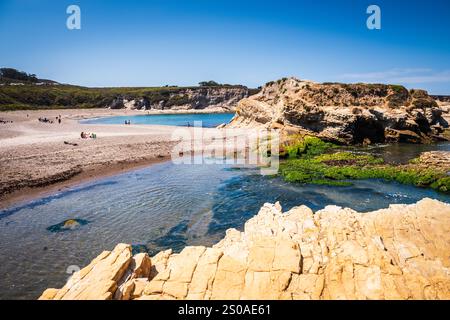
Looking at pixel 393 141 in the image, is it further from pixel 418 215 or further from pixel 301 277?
pixel 301 277

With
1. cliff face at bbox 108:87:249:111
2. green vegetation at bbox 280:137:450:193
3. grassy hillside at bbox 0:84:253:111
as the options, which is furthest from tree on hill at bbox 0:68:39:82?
green vegetation at bbox 280:137:450:193

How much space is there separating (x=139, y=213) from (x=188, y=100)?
5408 inches

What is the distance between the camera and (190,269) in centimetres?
791

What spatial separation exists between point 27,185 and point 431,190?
30880 mm

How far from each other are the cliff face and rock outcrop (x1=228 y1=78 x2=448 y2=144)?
98427 millimetres

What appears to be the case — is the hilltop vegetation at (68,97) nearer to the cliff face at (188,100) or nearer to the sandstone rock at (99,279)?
the cliff face at (188,100)

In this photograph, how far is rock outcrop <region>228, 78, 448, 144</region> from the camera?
1635 inches

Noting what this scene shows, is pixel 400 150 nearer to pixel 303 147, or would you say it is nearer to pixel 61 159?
pixel 303 147

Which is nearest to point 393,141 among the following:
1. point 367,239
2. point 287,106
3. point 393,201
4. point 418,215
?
point 287,106

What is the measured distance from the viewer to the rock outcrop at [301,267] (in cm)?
698

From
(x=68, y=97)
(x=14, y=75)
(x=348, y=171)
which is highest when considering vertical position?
(x=14, y=75)

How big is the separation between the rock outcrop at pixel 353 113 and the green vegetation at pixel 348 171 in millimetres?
10219

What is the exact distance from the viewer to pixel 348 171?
82.5 feet

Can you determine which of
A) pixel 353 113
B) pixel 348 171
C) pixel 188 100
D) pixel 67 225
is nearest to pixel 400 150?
pixel 353 113
